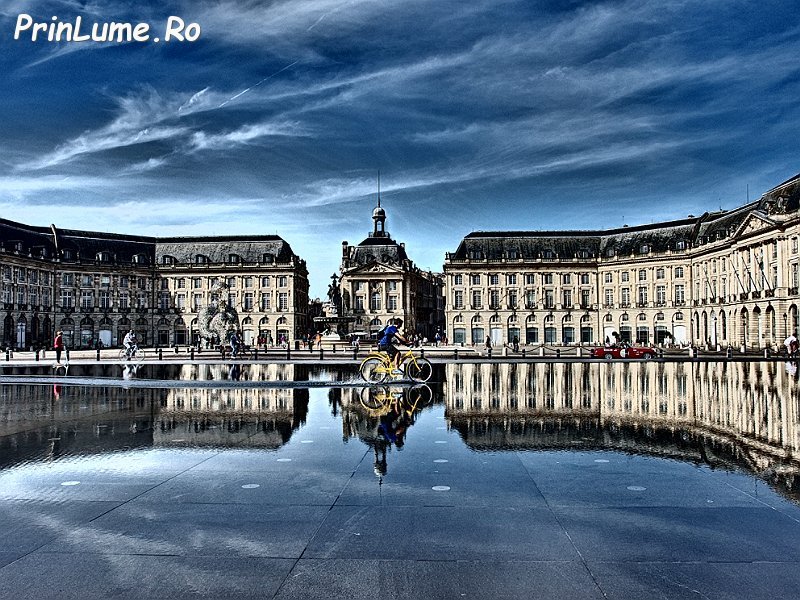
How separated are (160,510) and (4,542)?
157 centimetres

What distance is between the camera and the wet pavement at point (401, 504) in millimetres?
5484

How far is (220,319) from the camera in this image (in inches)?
2276

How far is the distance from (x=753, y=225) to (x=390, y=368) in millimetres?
57191

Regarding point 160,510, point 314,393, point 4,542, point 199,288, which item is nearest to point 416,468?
point 160,510

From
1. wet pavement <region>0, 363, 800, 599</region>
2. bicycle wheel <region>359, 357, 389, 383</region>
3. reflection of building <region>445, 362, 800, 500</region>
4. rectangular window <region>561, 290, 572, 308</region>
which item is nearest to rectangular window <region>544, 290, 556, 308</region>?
rectangular window <region>561, 290, 572, 308</region>

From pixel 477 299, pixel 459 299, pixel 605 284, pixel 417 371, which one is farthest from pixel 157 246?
pixel 417 371

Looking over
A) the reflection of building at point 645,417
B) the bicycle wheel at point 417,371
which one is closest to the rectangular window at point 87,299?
the bicycle wheel at point 417,371

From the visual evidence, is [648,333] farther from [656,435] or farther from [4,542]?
[4,542]

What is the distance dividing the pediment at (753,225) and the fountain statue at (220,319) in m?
51.6

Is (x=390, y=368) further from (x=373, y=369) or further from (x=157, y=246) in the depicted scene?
(x=157, y=246)

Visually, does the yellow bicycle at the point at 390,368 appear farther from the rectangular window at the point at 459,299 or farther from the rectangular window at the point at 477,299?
the rectangular window at the point at 477,299

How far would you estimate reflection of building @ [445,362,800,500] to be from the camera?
434 inches

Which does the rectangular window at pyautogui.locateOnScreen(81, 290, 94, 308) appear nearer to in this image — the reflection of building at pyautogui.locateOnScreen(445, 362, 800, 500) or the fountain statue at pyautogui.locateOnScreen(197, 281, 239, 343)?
the fountain statue at pyautogui.locateOnScreen(197, 281, 239, 343)

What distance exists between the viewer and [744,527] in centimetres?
671
